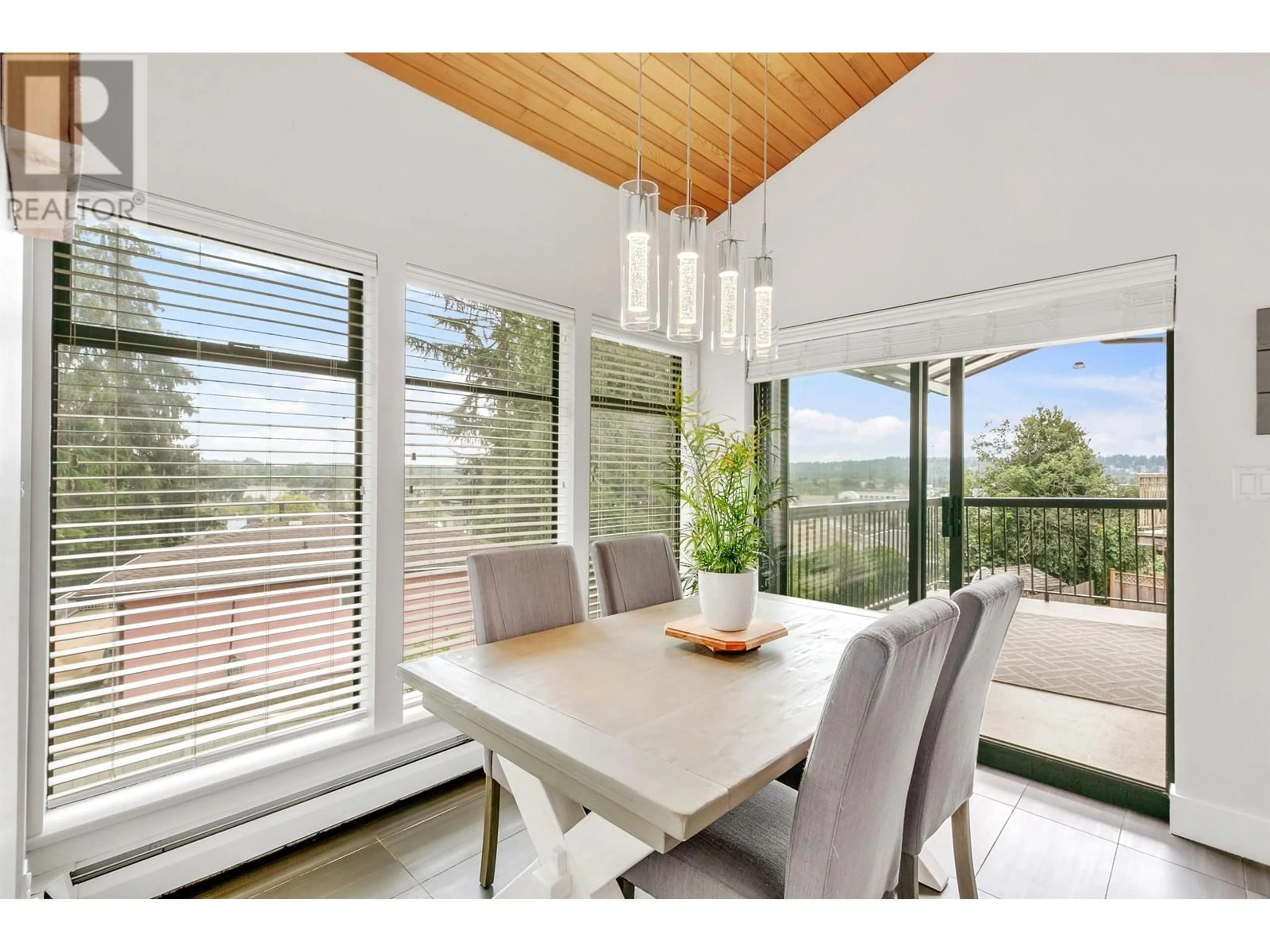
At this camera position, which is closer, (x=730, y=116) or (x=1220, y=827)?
(x=1220, y=827)

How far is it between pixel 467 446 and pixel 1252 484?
9.79 feet

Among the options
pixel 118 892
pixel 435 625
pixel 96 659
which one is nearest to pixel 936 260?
pixel 435 625

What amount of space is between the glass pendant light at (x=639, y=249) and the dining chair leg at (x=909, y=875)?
60.1 inches

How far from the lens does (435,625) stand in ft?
8.49

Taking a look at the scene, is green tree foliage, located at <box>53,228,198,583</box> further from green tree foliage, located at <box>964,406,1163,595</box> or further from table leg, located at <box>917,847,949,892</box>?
green tree foliage, located at <box>964,406,1163,595</box>

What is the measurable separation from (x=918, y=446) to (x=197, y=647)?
3.13 m

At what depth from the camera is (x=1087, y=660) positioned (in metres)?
2.70

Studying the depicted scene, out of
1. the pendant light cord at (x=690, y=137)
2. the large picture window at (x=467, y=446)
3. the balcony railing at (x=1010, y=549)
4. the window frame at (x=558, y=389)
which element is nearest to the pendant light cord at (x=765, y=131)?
the pendant light cord at (x=690, y=137)

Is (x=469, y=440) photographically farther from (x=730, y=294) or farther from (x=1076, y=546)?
(x=1076, y=546)

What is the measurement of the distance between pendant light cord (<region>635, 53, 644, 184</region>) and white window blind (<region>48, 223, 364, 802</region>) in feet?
4.52

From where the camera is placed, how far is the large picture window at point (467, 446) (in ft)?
8.27

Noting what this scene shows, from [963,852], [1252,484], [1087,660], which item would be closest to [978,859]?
[963,852]

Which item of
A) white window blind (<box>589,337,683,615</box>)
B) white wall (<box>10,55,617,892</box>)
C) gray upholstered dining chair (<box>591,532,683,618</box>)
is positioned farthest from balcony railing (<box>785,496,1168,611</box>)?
white wall (<box>10,55,617,892</box>)
